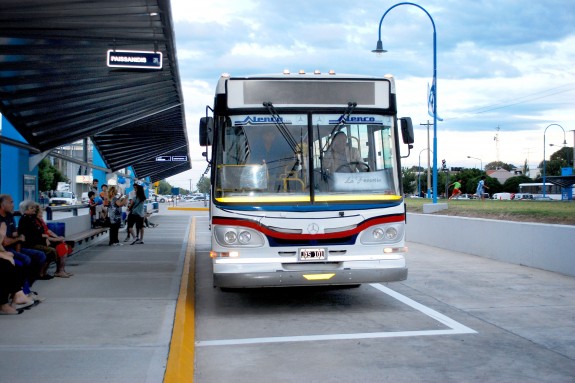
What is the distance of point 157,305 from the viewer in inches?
357

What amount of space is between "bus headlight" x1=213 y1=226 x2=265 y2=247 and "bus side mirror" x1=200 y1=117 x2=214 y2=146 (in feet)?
3.74

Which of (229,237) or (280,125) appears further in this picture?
(280,125)

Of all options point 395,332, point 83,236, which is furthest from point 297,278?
point 83,236

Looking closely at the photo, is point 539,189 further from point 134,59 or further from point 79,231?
point 134,59

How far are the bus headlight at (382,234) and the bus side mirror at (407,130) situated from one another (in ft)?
3.73

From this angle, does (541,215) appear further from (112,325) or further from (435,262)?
(112,325)

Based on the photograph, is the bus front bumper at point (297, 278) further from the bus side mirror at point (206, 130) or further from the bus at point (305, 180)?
the bus side mirror at point (206, 130)

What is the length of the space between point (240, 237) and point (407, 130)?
2.61 m

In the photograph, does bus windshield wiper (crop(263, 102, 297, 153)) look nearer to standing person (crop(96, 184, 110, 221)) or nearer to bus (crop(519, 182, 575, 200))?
standing person (crop(96, 184, 110, 221))

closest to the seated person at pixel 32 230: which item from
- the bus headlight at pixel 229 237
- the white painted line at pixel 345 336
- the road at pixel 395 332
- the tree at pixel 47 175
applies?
the road at pixel 395 332

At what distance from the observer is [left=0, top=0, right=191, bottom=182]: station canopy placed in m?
11.0

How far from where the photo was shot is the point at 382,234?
8.57 meters

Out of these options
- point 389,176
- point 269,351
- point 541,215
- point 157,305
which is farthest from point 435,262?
point 269,351

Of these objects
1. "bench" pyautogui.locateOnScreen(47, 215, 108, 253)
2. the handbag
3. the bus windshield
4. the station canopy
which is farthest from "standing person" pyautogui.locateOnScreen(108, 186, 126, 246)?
the bus windshield
